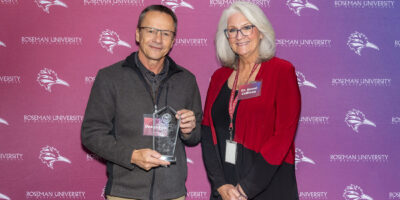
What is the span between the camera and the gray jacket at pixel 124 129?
2006 mm

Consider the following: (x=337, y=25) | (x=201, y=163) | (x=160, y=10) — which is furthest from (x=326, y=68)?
(x=160, y=10)

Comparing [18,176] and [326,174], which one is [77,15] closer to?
[18,176]

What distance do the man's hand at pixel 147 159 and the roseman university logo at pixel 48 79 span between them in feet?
4.43

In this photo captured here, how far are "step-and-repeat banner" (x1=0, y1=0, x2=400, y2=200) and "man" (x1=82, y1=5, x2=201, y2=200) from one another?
0.79 meters

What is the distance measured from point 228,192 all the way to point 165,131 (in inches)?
21.5

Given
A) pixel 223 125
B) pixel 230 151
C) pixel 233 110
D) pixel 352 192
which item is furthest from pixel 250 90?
pixel 352 192

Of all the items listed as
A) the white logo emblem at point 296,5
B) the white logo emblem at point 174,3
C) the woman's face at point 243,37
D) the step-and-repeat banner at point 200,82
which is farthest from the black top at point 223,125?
the white logo emblem at point 296,5

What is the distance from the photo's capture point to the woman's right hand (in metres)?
1.97

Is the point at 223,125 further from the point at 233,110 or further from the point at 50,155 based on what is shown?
the point at 50,155

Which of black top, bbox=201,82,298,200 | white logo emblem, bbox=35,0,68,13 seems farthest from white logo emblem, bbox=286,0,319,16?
white logo emblem, bbox=35,0,68,13

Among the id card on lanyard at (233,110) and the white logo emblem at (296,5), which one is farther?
the white logo emblem at (296,5)

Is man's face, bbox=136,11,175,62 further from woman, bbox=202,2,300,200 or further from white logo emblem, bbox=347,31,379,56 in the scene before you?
white logo emblem, bbox=347,31,379,56

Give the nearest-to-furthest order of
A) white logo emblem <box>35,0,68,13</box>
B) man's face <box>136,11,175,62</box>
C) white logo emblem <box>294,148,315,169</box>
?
man's face <box>136,11,175,62</box>
white logo emblem <box>35,0,68,13</box>
white logo emblem <box>294,148,315,169</box>

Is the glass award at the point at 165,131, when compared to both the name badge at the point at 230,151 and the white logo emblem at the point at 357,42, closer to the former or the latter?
the name badge at the point at 230,151
